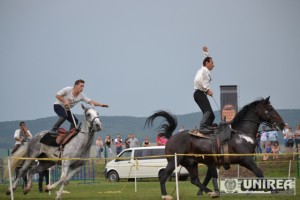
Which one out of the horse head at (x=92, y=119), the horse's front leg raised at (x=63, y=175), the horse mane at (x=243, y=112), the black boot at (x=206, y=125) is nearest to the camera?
the horse's front leg raised at (x=63, y=175)

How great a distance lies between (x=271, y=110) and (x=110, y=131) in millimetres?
92092

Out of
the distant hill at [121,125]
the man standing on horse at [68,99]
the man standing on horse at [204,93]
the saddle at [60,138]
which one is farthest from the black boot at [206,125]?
the distant hill at [121,125]

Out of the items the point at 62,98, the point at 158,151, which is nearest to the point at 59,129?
the point at 62,98

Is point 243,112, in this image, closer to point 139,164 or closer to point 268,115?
point 268,115

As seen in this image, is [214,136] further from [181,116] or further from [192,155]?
[181,116]

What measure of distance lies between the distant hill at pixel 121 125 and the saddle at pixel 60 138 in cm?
7055

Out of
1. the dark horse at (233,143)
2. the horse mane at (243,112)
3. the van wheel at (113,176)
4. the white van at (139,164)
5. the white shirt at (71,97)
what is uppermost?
the white shirt at (71,97)

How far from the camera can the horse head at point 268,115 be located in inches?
838

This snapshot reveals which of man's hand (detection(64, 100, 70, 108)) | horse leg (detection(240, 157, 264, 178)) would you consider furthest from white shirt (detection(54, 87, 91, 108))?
horse leg (detection(240, 157, 264, 178))

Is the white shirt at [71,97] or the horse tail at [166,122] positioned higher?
the white shirt at [71,97]

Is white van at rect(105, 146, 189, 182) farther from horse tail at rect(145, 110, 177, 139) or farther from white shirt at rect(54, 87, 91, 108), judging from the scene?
white shirt at rect(54, 87, 91, 108)

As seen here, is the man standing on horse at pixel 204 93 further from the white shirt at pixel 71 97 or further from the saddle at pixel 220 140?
the white shirt at pixel 71 97

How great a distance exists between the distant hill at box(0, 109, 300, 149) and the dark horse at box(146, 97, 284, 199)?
238 ft

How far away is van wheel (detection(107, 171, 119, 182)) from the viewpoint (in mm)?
39406
